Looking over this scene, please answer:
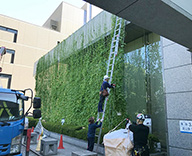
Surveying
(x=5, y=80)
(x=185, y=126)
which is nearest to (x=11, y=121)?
(x=185, y=126)

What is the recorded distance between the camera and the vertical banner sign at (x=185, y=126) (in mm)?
5248

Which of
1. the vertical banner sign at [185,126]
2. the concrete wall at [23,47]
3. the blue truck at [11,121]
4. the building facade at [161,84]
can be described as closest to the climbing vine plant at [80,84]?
the building facade at [161,84]

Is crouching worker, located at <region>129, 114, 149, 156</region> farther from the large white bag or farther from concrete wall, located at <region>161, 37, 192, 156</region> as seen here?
concrete wall, located at <region>161, 37, 192, 156</region>

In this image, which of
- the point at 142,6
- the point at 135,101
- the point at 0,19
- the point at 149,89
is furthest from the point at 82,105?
the point at 0,19

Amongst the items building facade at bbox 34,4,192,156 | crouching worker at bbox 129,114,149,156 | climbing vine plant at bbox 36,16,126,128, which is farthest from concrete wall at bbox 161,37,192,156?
climbing vine plant at bbox 36,16,126,128

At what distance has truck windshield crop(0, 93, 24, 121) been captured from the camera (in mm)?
4598

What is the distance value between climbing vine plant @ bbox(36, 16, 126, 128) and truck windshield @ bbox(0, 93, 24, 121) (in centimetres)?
447

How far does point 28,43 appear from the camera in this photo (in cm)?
2534

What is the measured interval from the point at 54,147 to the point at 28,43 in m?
21.8

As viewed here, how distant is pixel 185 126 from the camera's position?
5363mm

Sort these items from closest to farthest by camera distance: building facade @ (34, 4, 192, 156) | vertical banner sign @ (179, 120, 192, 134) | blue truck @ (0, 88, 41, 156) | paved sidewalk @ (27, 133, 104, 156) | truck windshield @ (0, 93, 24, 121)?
blue truck @ (0, 88, 41, 156)
truck windshield @ (0, 93, 24, 121)
vertical banner sign @ (179, 120, 192, 134)
building facade @ (34, 4, 192, 156)
paved sidewalk @ (27, 133, 104, 156)

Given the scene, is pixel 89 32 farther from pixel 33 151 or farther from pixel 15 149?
pixel 15 149

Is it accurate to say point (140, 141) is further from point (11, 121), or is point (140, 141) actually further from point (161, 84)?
point (161, 84)

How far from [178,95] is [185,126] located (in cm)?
103
